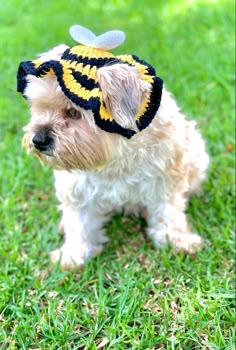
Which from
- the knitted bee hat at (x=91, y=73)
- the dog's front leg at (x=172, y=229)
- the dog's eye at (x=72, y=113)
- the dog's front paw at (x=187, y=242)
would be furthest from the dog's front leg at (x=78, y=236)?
the knitted bee hat at (x=91, y=73)

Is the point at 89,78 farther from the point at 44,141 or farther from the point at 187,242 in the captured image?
the point at 187,242

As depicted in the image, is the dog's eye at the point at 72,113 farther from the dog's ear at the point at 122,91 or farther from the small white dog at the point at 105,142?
the dog's ear at the point at 122,91

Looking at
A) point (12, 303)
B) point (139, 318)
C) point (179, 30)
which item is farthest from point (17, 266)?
point (179, 30)

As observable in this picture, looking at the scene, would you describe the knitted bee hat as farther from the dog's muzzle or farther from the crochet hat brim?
the dog's muzzle

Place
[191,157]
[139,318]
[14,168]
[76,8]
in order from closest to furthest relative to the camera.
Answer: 1. [139,318]
2. [191,157]
3. [14,168]
4. [76,8]

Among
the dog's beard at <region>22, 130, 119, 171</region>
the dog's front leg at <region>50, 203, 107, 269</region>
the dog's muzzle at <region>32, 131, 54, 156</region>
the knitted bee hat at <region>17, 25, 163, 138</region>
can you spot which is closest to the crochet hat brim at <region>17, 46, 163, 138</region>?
the knitted bee hat at <region>17, 25, 163, 138</region>

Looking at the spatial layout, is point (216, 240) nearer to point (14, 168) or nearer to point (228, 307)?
point (228, 307)

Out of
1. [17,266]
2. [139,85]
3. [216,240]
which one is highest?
[139,85]
